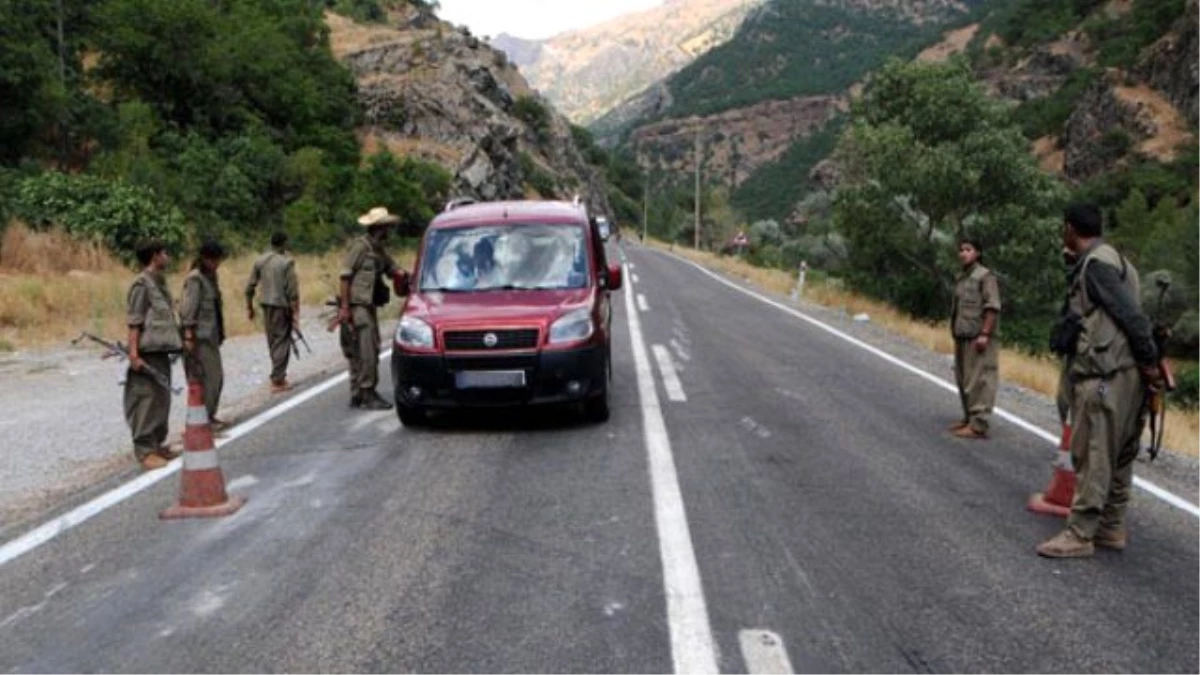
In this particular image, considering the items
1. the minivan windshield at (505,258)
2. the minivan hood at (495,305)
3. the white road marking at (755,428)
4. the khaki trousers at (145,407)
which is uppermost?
the minivan windshield at (505,258)

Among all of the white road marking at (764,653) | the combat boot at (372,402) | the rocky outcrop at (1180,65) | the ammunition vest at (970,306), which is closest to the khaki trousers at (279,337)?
the combat boot at (372,402)

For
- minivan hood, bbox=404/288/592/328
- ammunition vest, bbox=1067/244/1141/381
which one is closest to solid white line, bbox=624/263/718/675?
minivan hood, bbox=404/288/592/328

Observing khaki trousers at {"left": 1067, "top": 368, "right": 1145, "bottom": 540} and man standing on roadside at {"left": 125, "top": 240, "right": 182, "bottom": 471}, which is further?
man standing on roadside at {"left": 125, "top": 240, "right": 182, "bottom": 471}

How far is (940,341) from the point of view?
58.3 feet

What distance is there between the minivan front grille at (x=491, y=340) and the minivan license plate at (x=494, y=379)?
192 millimetres

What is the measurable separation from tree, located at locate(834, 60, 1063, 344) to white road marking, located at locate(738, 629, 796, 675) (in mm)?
27890

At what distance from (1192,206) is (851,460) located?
5365 centimetres

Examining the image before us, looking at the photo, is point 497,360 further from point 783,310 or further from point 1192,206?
point 1192,206

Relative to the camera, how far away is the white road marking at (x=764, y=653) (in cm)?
410

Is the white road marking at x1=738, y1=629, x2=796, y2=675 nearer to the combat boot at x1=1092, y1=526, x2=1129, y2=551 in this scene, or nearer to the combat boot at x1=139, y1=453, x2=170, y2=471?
the combat boot at x1=1092, y1=526, x2=1129, y2=551

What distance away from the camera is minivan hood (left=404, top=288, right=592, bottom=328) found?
28.3 feet

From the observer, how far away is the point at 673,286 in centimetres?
3147

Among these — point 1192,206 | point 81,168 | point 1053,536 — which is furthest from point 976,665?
point 1192,206

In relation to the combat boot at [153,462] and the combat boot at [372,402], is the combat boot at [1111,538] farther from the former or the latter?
the combat boot at [372,402]
